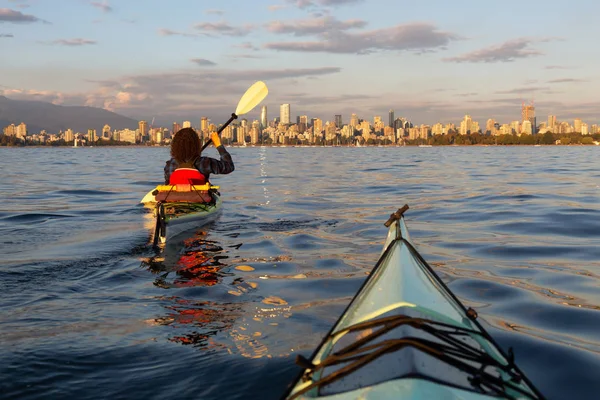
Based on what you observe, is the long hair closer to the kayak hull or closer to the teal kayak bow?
the kayak hull

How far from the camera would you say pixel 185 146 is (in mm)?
9898

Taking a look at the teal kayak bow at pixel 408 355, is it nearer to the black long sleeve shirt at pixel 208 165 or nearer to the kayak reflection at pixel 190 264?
the kayak reflection at pixel 190 264

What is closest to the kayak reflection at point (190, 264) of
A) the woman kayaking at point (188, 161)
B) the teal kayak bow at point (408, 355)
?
the woman kayaking at point (188, 161)

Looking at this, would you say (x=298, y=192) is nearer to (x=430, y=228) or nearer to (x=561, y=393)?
(x=430, y=228)

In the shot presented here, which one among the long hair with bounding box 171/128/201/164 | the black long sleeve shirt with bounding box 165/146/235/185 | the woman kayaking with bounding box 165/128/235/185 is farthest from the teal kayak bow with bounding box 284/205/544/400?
the black long sleeve shirt with bounding box 165/146/235/185

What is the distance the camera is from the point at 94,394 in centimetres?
372

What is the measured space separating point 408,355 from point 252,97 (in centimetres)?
1177

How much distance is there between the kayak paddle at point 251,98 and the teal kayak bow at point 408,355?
10.4 metres

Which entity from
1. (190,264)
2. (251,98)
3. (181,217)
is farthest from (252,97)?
(190,264)

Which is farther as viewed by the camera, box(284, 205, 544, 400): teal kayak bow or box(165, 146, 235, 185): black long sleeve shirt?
box(165, 146, 235, 185): black long sleeve shirt

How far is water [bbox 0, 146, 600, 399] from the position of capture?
4.07 meters

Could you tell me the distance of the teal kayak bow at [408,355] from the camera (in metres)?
2.44

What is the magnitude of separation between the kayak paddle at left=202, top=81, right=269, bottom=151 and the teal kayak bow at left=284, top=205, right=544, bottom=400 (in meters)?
10.4

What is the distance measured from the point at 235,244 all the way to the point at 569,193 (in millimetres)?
11983
